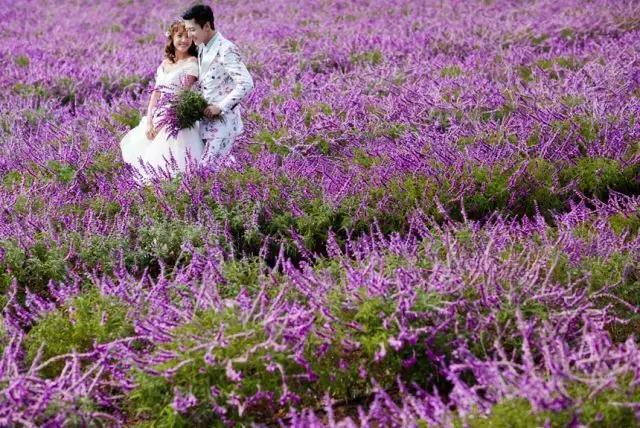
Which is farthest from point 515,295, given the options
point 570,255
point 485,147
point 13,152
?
point 13,152

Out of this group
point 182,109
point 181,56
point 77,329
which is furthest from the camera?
point 181,56

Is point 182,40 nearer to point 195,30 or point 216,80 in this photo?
point 195,30

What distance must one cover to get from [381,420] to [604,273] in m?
1.56

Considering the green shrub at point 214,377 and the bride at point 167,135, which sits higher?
the bride at point 167,135

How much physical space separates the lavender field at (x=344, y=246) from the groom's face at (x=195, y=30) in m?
0.93

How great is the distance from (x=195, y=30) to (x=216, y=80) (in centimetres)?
39

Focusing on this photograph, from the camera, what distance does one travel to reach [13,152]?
20.9ft

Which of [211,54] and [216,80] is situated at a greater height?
[211,54]

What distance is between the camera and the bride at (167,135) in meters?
5.75

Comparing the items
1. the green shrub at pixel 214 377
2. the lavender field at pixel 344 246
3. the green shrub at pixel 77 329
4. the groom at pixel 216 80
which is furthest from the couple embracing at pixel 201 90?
the green shrub at pixel 214 377

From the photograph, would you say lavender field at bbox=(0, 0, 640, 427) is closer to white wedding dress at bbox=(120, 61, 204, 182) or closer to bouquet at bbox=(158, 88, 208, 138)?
white wedding dress at bbox=(120, 61, 204, 182)

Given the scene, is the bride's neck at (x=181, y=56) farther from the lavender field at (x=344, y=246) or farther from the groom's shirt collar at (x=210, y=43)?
the lavender field at (x=344, y=246)

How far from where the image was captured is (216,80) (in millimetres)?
5773

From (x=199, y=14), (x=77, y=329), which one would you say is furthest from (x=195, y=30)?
(x=77, y=329)
